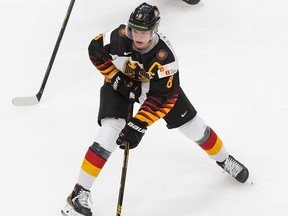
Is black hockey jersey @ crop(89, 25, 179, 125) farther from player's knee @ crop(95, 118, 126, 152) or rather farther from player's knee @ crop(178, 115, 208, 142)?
player's knee @ crop(178, 115, 208, 142)

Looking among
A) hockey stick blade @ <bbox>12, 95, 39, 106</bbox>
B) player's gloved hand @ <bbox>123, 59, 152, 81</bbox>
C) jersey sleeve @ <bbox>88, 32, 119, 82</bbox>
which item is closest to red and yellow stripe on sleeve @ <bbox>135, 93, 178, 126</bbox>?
player's gloved hand @ <bbox>123, 59, 152, 81</bbox>

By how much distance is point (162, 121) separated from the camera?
14.0 feet

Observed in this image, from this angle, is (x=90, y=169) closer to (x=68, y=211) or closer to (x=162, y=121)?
(x=68, y=211)

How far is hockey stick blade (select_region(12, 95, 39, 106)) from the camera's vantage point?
14.4 ft

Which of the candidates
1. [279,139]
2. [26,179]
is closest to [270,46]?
[279,139]

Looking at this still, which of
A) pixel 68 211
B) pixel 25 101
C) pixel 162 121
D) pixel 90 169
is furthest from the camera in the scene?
pixel 25 101

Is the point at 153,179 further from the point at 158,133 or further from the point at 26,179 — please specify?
the point at 26,179

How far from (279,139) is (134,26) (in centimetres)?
137

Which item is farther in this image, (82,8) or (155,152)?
(82,8)

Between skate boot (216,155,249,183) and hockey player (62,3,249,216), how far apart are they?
276mm

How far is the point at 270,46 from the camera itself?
492cm

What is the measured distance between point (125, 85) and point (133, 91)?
5 cm

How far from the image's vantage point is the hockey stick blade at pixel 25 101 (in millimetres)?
4391

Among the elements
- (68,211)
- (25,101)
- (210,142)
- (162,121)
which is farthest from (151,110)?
(25,101)
